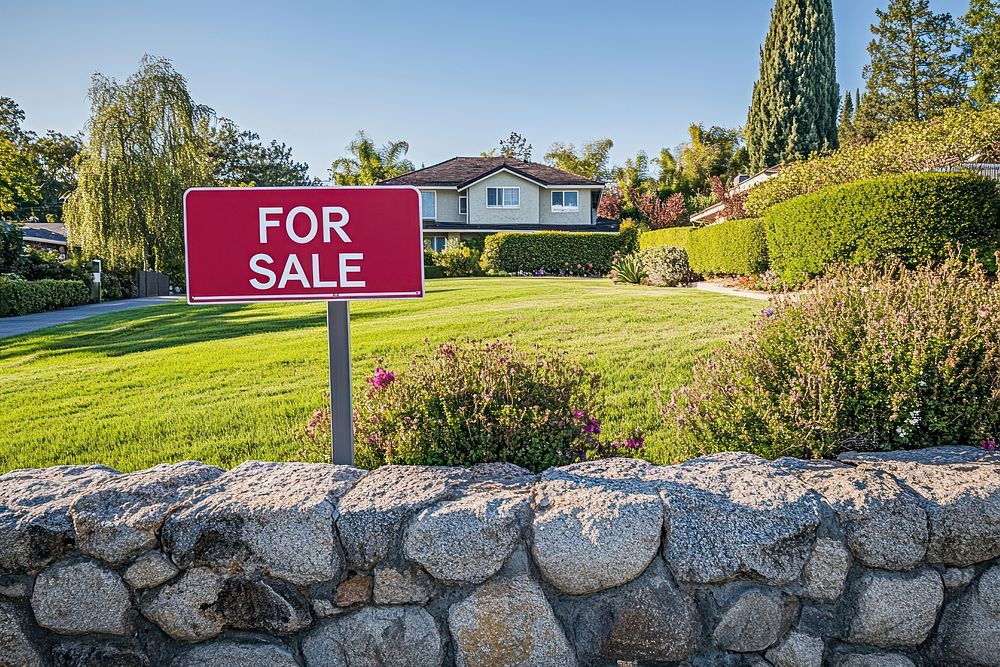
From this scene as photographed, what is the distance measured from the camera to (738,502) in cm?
230

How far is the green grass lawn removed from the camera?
469cm

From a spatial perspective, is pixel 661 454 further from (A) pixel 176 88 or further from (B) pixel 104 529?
(A) pixel 176 88

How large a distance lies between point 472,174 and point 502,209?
2990 millimetres

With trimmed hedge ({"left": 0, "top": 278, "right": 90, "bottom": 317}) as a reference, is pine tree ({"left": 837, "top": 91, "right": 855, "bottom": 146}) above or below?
above

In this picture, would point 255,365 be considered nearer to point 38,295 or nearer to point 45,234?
point 38,295

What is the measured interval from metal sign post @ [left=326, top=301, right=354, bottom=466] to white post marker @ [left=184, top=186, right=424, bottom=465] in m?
0.10

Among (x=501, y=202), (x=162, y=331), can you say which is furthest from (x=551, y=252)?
(x=162, y=331)

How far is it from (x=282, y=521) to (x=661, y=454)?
244 cm

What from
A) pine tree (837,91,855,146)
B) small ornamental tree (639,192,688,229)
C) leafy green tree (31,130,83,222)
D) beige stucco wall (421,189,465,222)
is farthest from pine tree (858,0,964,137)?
leafy green tree (31,130,83,222)

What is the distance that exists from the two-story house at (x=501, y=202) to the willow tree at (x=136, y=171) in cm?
1110

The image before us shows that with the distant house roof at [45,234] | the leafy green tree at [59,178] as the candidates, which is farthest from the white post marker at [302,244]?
the leafy green tree at [59,178]

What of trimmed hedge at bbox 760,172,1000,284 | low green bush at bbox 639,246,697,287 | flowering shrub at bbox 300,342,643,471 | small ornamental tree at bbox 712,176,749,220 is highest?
small ornamental tree at bbox 712,176,749,220

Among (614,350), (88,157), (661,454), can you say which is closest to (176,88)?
(88,157)

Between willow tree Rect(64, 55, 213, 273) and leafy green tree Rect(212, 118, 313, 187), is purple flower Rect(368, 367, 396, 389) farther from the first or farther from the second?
leafy green tree Rect(212, 118, 313, 187)
